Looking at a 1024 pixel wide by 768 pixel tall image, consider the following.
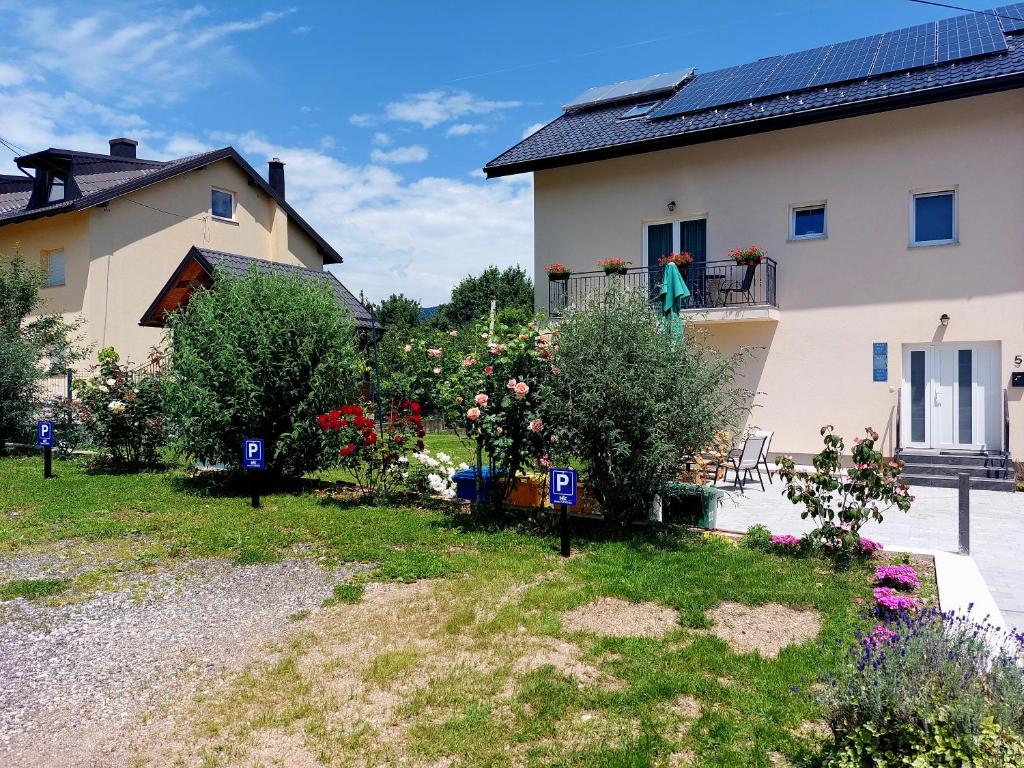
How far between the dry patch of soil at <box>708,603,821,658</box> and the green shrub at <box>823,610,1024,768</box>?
1.27 m

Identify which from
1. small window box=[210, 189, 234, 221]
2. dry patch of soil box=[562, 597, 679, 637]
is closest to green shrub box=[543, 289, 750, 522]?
dry patch of soil box=[562, 597, 679, 637]

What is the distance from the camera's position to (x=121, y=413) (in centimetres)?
1093

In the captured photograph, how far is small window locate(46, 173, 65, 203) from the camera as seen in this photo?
20.8 m

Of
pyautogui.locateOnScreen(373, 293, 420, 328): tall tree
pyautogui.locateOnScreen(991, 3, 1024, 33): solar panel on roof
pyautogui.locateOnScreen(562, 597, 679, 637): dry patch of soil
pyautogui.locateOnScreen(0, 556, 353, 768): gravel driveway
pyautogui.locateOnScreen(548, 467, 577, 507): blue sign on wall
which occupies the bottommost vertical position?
pyautogui.locateOnScreen(0, 556, 353, 768): gravel driveway

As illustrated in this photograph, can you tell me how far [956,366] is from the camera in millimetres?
11312

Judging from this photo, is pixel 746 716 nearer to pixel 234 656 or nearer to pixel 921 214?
pixel 234 656

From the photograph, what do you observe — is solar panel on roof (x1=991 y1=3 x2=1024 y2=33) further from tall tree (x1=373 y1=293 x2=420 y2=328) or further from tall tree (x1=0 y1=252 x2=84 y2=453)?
tall tree (x1=373 y1=293 x2=420 y2=328)

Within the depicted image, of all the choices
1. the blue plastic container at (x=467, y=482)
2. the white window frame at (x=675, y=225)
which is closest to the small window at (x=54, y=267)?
the white window frame at (x=675, y=225)

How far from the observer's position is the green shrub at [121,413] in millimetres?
11047

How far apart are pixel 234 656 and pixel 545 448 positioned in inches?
137

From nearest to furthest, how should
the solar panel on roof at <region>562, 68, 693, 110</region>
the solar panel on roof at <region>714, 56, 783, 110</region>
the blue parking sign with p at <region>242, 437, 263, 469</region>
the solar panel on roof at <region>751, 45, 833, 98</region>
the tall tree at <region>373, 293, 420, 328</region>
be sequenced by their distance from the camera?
the blue parking sign with p at <region>242, 437, 263, 469</region>
the solar panel on roof at <region>751, 45, 833, 98</region>
the solar panel on roof at <region>714, 56, 783, 110</region>
the solar panel on roof at <region>562, 68, 693, 110</region>
the tall tree at <region>373, 293, 420, 328</region>

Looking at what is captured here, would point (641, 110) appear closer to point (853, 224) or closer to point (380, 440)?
point (853, 224)

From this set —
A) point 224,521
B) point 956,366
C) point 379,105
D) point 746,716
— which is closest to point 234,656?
point 746,716

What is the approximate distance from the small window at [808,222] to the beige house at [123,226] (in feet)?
32.6
